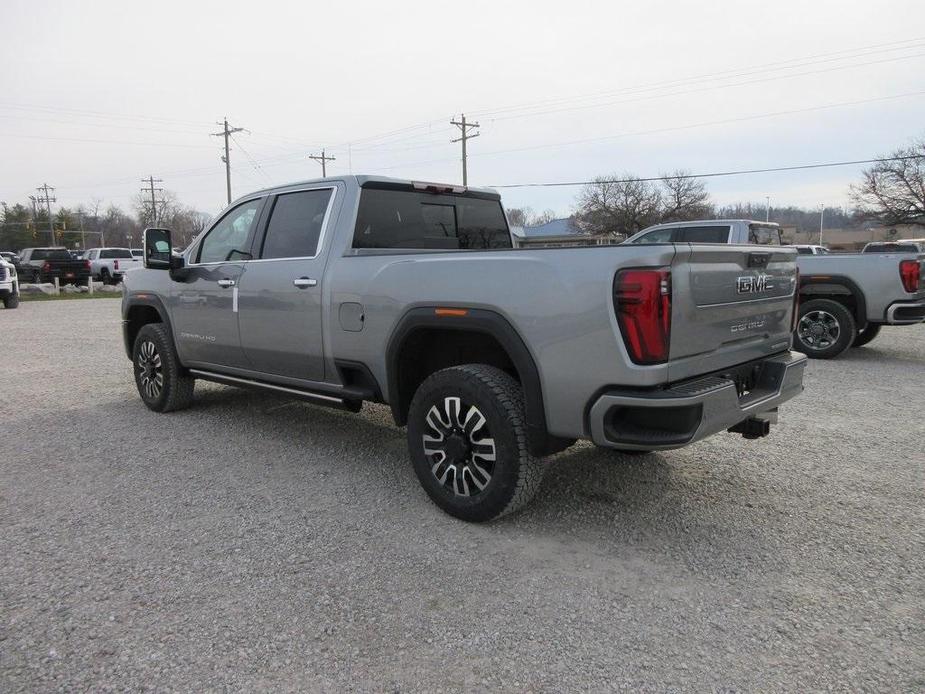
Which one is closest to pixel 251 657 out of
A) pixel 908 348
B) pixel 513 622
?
pixel 513 622

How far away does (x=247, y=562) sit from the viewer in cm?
327

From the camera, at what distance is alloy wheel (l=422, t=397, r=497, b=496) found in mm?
3537

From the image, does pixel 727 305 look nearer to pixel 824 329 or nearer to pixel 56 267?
pixel 824 329

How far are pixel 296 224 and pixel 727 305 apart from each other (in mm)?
2990

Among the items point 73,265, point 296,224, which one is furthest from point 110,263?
point 296,224

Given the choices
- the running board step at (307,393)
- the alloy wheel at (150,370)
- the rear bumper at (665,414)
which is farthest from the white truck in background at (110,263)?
the rear bumper at (665,414)

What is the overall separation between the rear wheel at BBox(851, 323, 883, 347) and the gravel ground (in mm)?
4538

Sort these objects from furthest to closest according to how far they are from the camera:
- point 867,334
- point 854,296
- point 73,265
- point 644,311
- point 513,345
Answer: point 73,265 → point 867,334 → point 854,296 → point 513,345 → point 644,311

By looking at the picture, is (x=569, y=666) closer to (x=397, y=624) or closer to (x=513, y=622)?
(x=513, y=622)

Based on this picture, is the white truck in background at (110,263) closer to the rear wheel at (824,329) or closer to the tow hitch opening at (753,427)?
the rear wheel at (824,329)

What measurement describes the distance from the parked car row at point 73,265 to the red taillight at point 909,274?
2724 cm

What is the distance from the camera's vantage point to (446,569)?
319cm

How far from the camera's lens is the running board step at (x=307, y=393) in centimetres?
439

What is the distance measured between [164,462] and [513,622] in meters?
3.11
